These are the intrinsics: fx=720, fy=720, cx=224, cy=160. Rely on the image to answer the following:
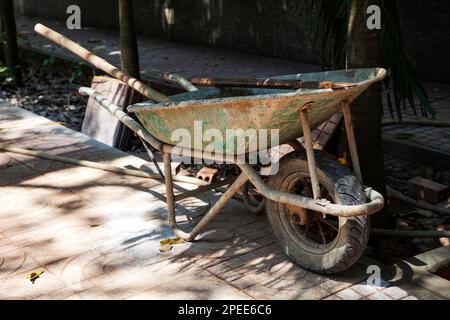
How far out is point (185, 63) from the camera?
9.59 m

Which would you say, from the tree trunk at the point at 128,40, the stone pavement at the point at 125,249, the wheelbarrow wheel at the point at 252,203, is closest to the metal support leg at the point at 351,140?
the stone pavement at the point at 125,249

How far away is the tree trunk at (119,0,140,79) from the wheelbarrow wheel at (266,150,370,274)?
2808 millimetres

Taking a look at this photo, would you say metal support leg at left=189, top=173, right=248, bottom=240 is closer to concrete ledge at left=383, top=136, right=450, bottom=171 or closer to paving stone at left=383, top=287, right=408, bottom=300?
paving stone at left=383, top=287, right=408, bottom=300

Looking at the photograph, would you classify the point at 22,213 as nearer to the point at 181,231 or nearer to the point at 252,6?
the point at 181,231

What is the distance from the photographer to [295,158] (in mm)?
3885

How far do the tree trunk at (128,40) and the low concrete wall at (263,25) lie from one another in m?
1.89

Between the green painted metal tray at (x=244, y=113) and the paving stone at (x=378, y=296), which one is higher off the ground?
the green painted metal tray at (x=244, y=113)

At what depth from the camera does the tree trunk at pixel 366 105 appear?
170 inches

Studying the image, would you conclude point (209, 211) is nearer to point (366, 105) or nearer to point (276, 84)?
point (276, 84)

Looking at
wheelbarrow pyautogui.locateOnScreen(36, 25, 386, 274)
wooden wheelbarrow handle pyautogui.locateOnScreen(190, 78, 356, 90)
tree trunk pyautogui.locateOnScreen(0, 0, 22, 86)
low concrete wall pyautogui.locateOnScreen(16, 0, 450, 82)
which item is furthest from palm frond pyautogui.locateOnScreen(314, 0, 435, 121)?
tree trunk pyautogui.locateOnScreen(0, 0, 22, 86)

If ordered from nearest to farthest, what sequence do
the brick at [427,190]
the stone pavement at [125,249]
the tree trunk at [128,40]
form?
the stone pavement at [125,249]
the brick at [427,190]
the tree trunk at [128,40]

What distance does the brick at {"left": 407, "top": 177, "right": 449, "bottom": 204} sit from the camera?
502 cm

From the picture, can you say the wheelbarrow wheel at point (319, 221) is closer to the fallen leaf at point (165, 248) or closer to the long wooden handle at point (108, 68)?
the fallen leaf at point (165, 248)
